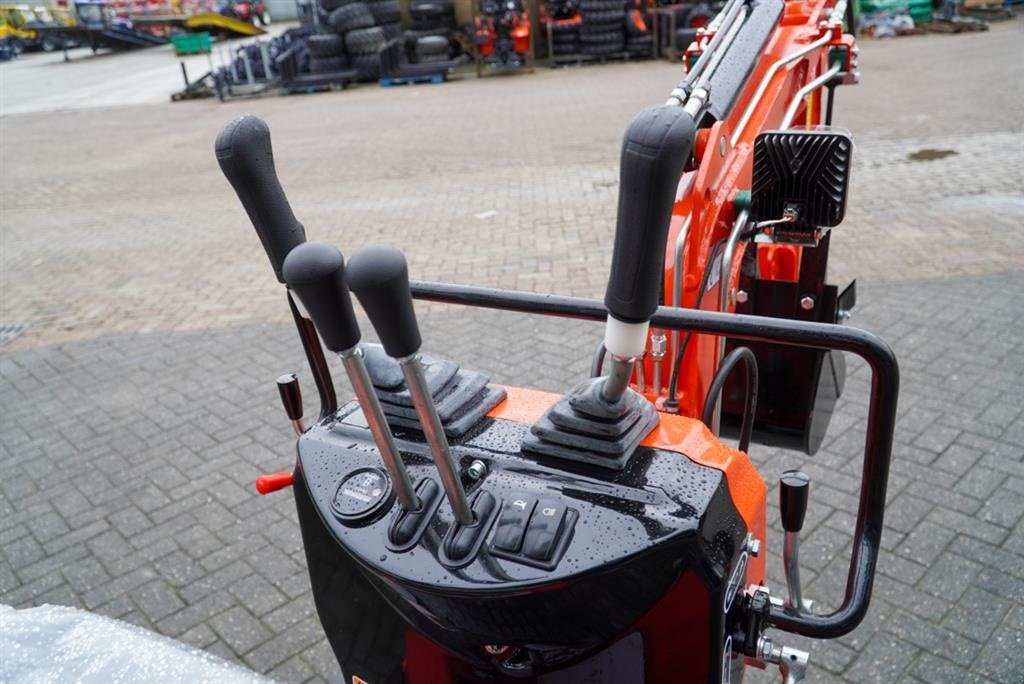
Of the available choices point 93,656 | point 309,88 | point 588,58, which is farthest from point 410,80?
point 93,656

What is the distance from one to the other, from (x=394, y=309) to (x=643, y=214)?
14.3 inches

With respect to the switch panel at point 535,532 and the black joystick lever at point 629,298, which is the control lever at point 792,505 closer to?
the black joystick lever at point 629,298

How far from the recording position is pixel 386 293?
40.3 inches

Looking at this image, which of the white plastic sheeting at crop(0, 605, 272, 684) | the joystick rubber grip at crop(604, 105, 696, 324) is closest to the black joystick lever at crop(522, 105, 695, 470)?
the joystick rubber grip at crop(604, 105, 696, 324)

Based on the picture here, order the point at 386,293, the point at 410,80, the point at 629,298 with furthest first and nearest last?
the point at 410,80 → the point at 629,298 → the point at 386,293

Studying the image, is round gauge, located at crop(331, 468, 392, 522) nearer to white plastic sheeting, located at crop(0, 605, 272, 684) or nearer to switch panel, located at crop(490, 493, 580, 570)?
switch panel, located at crop(490, 493, 580, 570)

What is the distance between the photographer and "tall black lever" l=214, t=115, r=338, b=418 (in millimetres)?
1210

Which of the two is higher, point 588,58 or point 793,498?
point 793,498

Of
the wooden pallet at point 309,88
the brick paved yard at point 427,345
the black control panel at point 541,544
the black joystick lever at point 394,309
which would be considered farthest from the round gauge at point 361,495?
the wooden pallet at point 309,88

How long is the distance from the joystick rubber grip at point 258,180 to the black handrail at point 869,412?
648 millimetres

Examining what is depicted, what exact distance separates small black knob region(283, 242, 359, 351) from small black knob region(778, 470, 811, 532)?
873 mm

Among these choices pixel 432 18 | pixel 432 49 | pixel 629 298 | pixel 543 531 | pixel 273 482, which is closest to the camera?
pixel 629 298

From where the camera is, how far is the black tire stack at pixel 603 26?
1689 cm

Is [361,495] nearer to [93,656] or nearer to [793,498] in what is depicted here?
[793,498]
